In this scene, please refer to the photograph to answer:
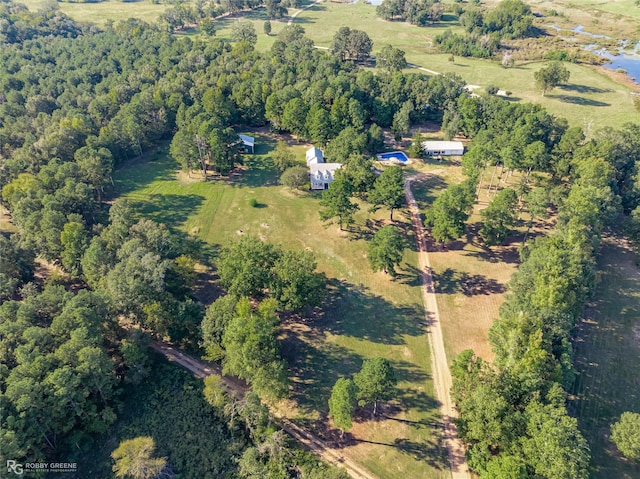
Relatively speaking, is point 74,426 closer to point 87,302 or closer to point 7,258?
point 87,302

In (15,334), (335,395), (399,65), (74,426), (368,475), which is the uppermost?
(399,65)

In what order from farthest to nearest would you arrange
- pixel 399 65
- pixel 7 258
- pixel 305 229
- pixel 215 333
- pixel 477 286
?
pixel 399 65 < pixel 305 229 < pixel 477 286 < pixel 7 258 < pixel 215 333

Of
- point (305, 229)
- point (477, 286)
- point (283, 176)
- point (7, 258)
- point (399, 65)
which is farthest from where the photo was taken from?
point (399, 65)

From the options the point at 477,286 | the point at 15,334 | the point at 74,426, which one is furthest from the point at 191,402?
the point at 477,286

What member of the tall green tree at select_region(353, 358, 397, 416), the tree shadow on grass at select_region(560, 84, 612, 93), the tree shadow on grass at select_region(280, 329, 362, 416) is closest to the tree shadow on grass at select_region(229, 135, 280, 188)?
the tree shadow on grass at select_region(280, 329, 362, 416)

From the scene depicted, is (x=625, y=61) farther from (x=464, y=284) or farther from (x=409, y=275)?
(x=409, y=275)

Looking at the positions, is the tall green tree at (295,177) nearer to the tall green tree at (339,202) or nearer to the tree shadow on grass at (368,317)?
the tall green tree at (339,202)

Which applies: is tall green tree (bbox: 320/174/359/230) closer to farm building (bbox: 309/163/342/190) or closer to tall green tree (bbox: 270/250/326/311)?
farm building (bbox: 309/163/342/190)
